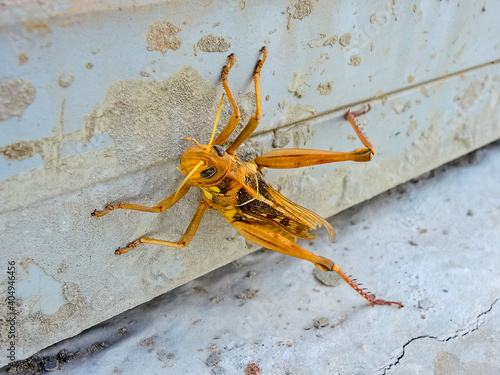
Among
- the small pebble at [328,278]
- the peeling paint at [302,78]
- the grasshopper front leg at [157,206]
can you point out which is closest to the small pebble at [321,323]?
the small pebble at [328,278]

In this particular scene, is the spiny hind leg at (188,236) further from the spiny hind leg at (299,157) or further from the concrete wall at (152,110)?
the spiny hind leg at (299,157)

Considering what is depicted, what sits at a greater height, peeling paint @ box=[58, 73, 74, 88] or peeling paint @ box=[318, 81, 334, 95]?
peeling paint @ box=[58, 73, 74, 88]

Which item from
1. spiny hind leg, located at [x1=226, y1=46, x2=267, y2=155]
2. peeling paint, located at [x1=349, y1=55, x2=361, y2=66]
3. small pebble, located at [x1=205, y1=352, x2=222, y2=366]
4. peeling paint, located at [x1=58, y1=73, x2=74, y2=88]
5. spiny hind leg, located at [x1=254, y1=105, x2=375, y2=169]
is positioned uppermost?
peeling paint, located at [x1=349, y1=55, x2=361, y2=66]

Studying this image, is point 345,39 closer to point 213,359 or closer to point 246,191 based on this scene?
point 246,191

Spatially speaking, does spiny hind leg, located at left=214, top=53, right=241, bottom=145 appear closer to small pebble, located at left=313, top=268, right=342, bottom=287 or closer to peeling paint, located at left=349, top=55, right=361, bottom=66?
peeling paint, located at left=349, top=55, right=361, bottom=66

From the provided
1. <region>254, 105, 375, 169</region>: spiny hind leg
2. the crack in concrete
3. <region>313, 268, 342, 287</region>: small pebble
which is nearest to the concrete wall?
<region>254, 105, 375, 169</region>: spiny hind leg

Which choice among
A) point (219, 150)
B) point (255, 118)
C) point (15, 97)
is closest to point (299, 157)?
point (255, 118)

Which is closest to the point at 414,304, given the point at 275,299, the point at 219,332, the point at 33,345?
the point at 275,299
